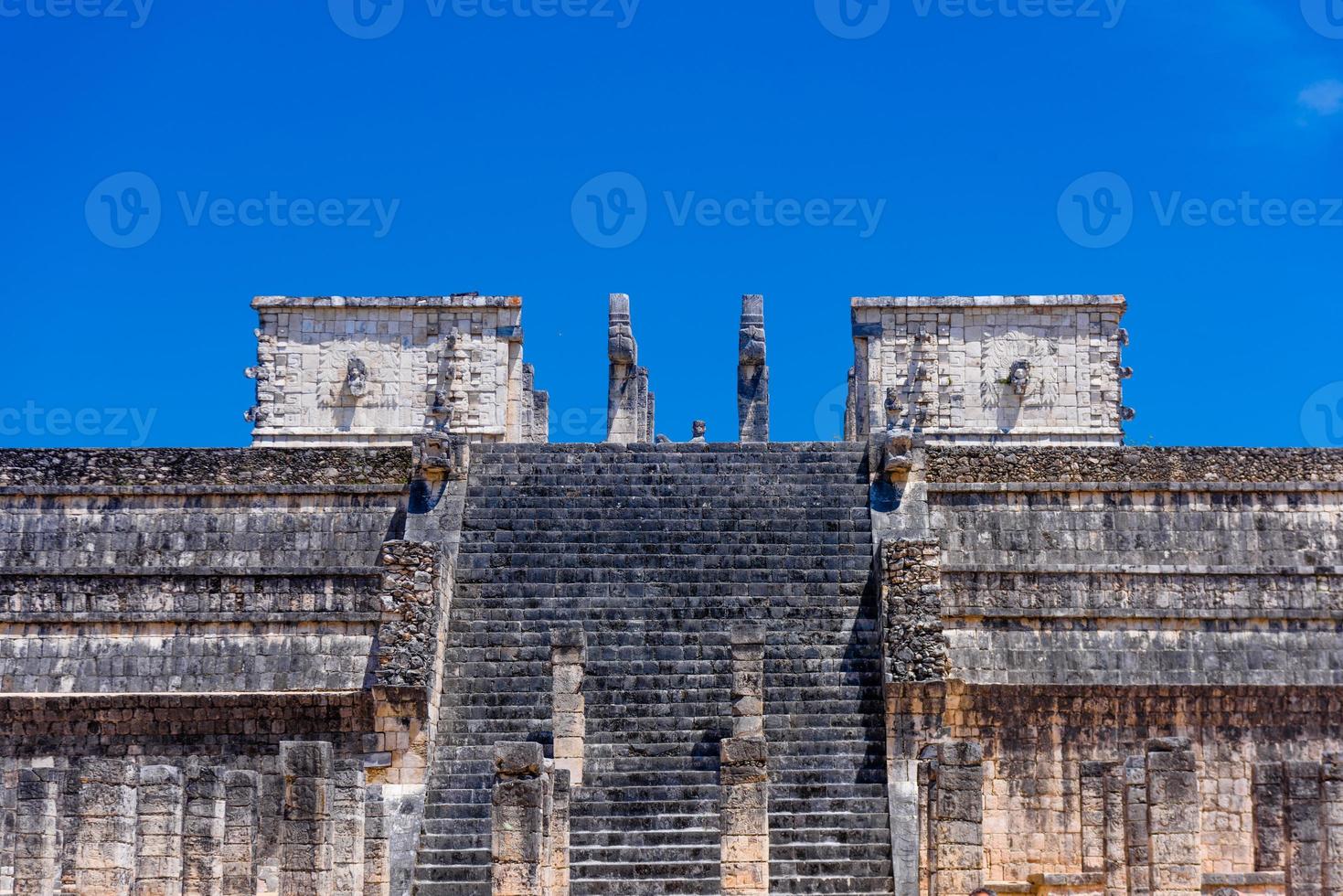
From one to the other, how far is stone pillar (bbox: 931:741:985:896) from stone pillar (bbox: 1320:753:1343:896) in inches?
117

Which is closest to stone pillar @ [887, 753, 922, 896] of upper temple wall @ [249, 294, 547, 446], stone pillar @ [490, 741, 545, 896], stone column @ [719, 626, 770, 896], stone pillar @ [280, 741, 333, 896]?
stone column @ [719, 626, 770, 896]

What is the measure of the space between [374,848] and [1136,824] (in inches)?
274

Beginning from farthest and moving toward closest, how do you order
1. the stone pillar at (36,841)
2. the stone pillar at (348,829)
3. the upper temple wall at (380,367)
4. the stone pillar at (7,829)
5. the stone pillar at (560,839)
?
the upper temple wall at (380,367) → the stone pillar at (560,839) → the stone pillar at (348,829) → the stone pillar at (7,829) → the stone pillar at (36,841)

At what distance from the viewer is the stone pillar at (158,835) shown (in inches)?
630

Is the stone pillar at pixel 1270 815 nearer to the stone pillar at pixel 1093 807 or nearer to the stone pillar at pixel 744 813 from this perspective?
the stone pillar at pixel 1093 807

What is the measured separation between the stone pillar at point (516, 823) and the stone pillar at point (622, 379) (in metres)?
→ 12.5

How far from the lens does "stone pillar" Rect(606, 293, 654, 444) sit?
29.1 m

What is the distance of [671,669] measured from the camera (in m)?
20.8

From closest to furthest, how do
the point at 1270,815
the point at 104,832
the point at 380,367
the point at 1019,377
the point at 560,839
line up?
the point at 1270,815
the point at 104,832
the point at 560,839
the point at 1019,377
the point at 380,367

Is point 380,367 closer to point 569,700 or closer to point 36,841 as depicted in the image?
point 569,700

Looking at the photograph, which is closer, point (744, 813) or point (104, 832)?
point (104, 832)

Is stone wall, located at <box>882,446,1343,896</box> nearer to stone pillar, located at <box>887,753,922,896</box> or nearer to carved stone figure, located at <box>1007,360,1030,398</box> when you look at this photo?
stone pillar, located at <box>887,753,922,896</box>

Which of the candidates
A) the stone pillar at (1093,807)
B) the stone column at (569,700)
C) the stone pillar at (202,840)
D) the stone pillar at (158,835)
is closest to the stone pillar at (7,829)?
the stone pillar at (158,835)

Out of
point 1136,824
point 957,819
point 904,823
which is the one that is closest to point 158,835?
point 957,819
